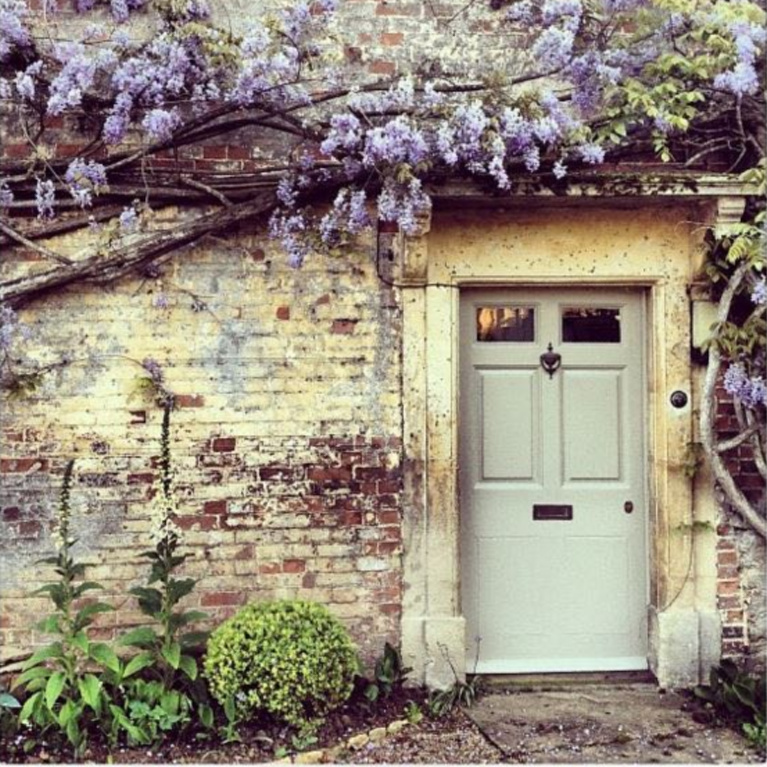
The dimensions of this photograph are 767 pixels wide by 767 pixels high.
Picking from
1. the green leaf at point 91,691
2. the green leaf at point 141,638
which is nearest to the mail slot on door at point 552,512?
the green leaf at point 141,638

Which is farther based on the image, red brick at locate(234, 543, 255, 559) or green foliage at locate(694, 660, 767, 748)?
red brick at locate(234, 543, 255, 559)

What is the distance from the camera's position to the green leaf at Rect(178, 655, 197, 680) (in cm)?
452

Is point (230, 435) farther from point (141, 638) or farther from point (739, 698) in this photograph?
point (739, 698)

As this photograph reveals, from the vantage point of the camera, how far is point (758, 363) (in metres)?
5.11

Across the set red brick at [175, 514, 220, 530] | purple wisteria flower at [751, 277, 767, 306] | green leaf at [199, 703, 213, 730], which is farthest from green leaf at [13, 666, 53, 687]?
purple wisteria flower at [751, 277, 767, 306]

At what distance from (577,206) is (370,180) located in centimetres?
115

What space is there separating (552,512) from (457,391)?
2.93ft

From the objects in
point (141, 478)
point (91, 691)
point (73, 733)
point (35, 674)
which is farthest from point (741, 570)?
point (35, 674)

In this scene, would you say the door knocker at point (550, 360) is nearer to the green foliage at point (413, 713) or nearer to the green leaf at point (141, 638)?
the green foliage at point (413, 713)

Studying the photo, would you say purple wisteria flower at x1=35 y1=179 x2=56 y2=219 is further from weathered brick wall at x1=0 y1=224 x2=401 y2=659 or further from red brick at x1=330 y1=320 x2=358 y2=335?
red brick at x1=330 y1=320 x2=358 y2=335

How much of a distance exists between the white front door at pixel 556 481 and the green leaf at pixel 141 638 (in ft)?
5.87

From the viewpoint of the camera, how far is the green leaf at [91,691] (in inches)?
174

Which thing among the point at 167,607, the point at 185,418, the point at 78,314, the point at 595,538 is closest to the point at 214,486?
the point at 185,418

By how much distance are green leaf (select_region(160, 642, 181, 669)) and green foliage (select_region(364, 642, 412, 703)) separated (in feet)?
3.31
